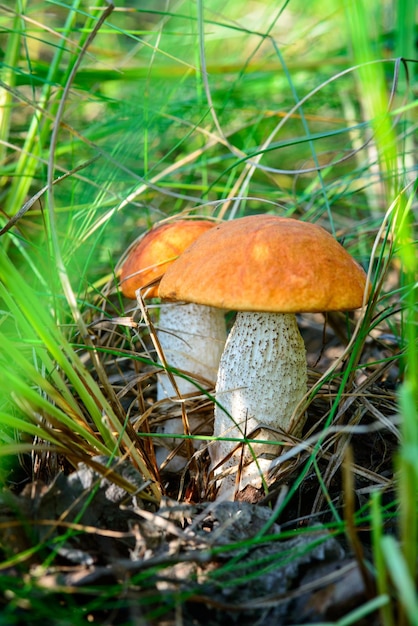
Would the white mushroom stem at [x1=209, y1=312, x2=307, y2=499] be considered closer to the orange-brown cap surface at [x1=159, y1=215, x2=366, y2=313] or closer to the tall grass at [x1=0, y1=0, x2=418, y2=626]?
the tall grass at [x1=0, y1=0, x2=418, y2=626]

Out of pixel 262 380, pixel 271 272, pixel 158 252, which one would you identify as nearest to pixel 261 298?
pixel 271 272

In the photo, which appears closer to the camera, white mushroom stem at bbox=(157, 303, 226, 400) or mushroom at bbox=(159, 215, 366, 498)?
mushroom at bbox=(159, 215, 366, 498)

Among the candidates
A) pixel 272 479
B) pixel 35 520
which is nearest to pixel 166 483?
pixel 272 479

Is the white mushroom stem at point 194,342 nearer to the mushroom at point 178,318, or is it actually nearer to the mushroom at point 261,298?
the mushroom at point 178,318

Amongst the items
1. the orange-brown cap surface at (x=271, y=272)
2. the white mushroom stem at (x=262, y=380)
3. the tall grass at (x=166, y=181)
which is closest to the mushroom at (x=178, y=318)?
the tall grass at (x=166, y=181)

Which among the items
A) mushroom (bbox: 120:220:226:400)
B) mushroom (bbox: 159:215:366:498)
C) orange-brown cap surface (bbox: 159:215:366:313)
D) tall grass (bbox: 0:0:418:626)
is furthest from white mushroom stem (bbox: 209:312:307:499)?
mushroom (bbox: 120:220:226:400)

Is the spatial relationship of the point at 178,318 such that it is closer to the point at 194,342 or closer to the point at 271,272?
the point at 194,342

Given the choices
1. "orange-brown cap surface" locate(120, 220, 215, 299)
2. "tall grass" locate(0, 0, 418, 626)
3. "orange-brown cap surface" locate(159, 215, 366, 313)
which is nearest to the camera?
"tall grass" locate(0, 0, 418, 626)

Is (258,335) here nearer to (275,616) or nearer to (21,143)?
(275,616)
